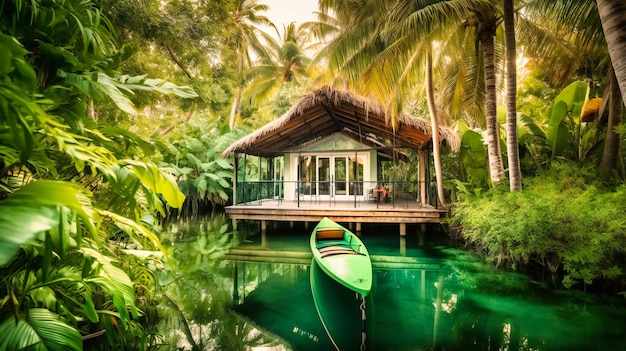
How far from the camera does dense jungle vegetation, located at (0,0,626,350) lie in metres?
1.52

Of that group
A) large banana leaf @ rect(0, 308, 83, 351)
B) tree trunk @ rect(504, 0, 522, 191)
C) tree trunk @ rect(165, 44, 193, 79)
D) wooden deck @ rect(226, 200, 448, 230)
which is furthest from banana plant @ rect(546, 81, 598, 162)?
large banana leaf @ rect(0, 308, 83, 351)

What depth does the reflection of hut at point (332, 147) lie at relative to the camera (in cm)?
1091

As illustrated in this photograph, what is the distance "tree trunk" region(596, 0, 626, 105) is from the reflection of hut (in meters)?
6.33

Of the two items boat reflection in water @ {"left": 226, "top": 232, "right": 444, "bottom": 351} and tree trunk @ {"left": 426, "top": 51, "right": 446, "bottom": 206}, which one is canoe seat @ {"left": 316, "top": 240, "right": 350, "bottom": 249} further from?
tree trunk @ {"left": 426, "top": 51, "right": 446, "bottom": 206}

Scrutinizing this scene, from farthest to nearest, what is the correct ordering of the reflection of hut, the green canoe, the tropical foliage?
the reflection of hut, the green canoe, the tropical foliage

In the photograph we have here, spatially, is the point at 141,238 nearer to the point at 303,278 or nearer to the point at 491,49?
the point at 303,278

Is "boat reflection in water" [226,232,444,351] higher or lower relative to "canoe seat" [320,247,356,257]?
lower

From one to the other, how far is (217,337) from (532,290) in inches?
207

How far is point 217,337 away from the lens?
13.0 feet

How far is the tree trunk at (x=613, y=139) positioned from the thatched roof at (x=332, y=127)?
10.5 feet

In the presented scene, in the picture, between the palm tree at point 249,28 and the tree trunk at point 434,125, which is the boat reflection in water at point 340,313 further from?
the palm tree at point 249,28

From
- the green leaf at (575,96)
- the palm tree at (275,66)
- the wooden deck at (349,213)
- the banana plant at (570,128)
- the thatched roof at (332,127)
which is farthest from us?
the palm tree at (275,66)

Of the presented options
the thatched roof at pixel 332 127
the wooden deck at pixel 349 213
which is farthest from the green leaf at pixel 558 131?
the wooden deck at pixel 349 213

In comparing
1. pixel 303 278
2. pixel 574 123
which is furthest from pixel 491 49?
pixel 303 278
